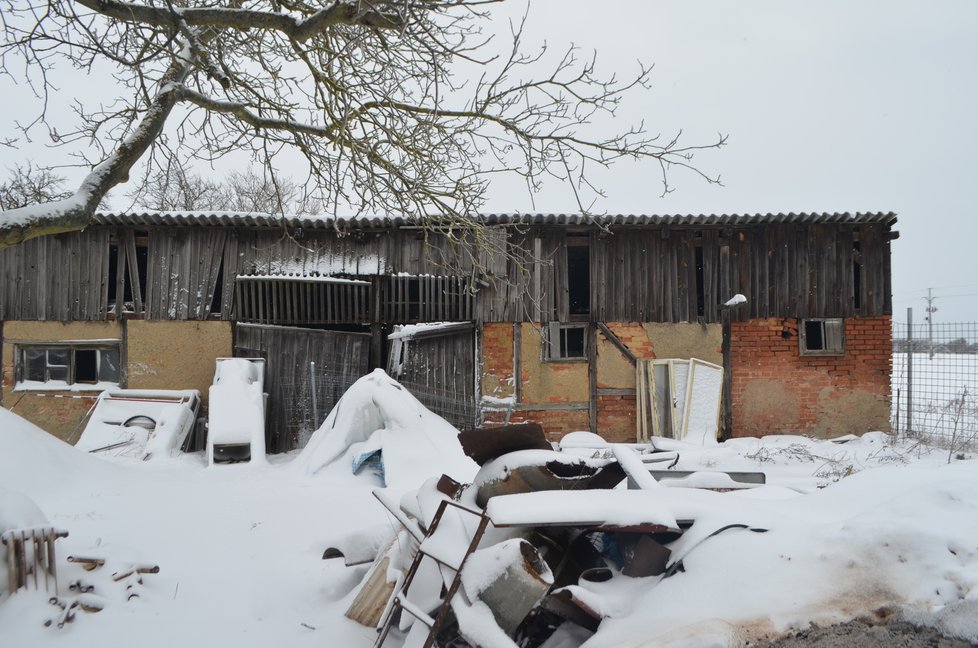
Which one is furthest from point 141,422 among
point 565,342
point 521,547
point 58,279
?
point 521,547

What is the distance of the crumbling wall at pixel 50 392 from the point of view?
9250mm

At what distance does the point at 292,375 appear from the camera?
942cm

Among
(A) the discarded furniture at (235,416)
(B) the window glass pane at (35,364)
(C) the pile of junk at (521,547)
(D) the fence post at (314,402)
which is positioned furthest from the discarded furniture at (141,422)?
(C) the pile of junk at (521,547)

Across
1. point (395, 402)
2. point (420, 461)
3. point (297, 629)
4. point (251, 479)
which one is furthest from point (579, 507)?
point (251, 479)

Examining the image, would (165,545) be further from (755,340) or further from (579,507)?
(755,340)

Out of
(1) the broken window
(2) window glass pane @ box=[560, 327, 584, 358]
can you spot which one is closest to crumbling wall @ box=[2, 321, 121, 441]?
(2) window glass pane @ box=[560, 327, 584, 358]

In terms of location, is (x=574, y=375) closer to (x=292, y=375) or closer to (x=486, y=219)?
(x=486, y=219)

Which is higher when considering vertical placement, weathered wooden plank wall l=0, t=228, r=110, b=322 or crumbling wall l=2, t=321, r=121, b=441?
weathered wooden plank wall l=0, t=228, r=110, b=322

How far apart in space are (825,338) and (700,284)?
2349 mm

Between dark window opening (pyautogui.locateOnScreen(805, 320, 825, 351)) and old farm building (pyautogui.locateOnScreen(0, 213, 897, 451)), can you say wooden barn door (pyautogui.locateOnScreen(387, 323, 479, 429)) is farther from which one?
dark window opening (pyautogui.locateOnScreen(805, 320, 825, 351))

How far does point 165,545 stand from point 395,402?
3226mm

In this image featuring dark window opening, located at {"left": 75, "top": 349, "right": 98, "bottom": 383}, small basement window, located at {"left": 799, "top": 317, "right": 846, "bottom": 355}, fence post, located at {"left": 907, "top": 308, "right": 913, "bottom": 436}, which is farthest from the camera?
small basement window, located at {"left": 799, "top": 317, "right": 846, "bottom": 355}

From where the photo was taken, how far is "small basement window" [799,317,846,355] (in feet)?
31.7

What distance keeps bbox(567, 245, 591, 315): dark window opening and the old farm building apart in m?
0.51
